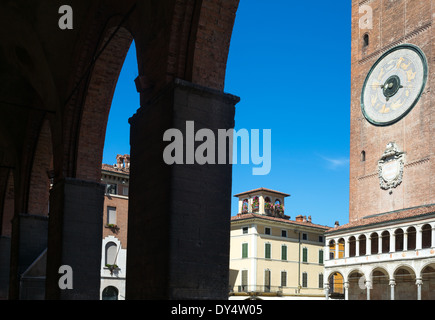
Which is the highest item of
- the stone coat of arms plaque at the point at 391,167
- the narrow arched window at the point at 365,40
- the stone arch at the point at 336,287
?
the narrow arched window at the point at 365,40

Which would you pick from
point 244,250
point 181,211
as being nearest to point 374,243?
point 244,250

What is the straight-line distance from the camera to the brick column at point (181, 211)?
498 centimetres

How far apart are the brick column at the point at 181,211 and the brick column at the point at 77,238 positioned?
10.4 feet

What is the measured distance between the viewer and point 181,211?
16.6 ft

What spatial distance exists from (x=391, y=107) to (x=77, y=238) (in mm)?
26118

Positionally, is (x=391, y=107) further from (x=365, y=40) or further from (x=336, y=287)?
(x=336, y=287)

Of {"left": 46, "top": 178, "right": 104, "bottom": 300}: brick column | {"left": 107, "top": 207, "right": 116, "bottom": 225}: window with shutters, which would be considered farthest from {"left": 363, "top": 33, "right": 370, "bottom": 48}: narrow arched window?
{"left": 46, "top": 178, "right": 104, "bottom": 300}: brick column

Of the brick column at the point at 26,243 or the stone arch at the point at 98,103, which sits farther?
the brick column at the point at 26,243

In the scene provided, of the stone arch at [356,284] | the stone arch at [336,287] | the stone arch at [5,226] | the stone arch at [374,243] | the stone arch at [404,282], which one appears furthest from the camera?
the stone arch at [336,287]

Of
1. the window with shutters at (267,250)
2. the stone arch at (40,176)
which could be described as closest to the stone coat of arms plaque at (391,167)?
the window with shutters at (267,250)

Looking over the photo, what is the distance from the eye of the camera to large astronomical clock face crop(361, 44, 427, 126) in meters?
30.4

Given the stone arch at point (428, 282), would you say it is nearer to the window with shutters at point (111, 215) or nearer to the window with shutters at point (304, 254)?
the window with shutters at point (304, 254)
